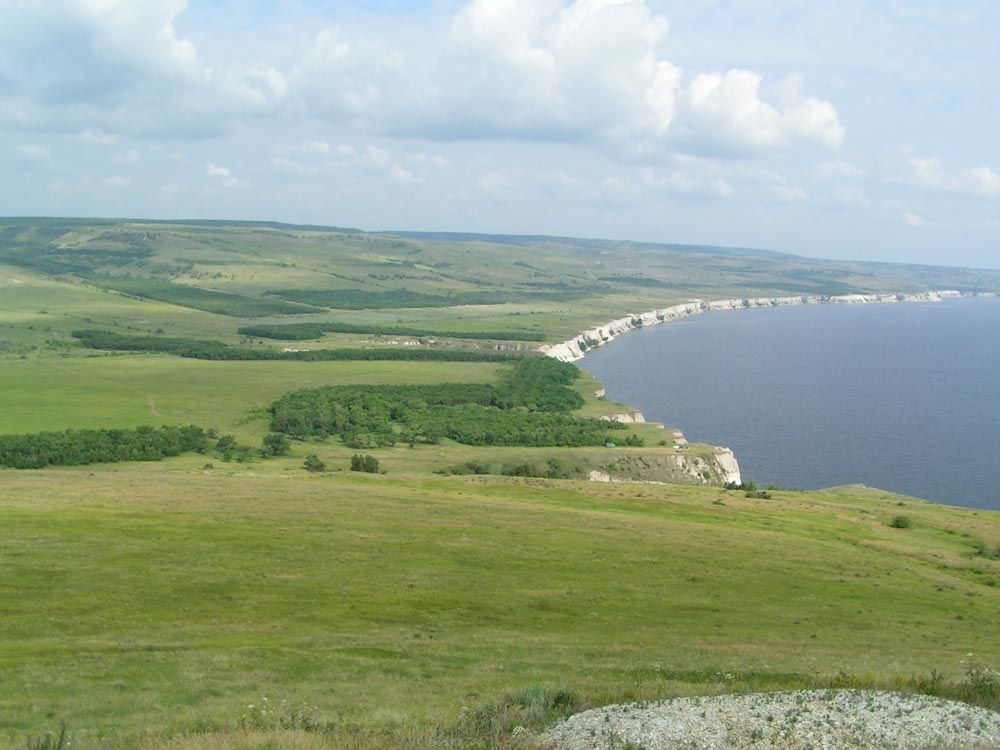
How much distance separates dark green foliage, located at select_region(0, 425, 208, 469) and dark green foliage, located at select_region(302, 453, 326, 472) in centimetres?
1095

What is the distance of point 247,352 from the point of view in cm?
16075

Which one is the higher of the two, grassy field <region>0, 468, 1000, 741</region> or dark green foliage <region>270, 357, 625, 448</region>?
grassy field <region>0, 468, 1000, 741</region>

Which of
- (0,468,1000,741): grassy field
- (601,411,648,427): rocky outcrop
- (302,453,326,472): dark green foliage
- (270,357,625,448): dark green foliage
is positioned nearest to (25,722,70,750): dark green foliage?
(0,468,1000,741): grassy field

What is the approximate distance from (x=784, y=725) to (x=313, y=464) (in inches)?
2287

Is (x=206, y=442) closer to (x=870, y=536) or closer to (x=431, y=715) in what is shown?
(x=870, y=536)

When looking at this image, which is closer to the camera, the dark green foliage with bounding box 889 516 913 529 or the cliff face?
the dark green foliage with bounding box 889 516 913 529

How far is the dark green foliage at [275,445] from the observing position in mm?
80562

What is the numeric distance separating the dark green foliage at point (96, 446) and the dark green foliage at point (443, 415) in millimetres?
12854

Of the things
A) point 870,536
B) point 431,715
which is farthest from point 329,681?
point 870,536

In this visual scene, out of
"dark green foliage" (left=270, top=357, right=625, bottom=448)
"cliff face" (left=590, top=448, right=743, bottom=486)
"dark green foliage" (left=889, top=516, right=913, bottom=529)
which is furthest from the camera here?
"dark green foliage" (left=270, top=357, right=625, bottom=448)

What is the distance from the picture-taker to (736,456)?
333ft

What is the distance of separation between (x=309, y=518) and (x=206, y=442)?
42.4 meters

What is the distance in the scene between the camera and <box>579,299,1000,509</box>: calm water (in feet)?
311

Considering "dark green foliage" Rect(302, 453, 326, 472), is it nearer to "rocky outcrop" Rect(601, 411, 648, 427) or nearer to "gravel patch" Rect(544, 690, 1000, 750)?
"rocky outcrop" Rect(601, 411, 648, 427)
